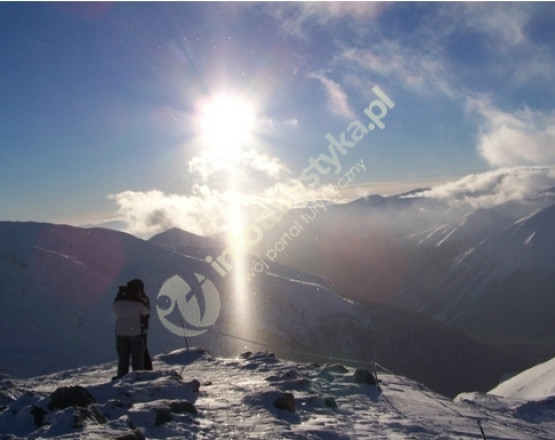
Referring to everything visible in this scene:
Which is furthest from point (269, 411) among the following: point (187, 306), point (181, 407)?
point (187, 306)

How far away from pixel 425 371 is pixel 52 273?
81.8 metres

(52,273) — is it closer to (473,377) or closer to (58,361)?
(58,361)

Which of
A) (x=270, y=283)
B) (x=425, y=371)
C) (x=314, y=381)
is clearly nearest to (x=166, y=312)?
(x=270, y=283)

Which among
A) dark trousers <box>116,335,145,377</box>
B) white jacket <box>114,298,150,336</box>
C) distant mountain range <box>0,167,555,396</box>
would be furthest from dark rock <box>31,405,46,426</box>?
distant mountain range <box>0,167,555,396</box>

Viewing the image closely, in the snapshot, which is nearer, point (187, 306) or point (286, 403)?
point (286, 403)

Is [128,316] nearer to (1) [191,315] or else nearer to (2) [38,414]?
(2) [38,414]

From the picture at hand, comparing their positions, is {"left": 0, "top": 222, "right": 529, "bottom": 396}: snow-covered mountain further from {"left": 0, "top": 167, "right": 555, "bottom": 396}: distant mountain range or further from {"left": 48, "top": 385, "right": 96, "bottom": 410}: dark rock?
{"left": 48, "top": 385, "right": 96, "bottom": 410}: dark rock

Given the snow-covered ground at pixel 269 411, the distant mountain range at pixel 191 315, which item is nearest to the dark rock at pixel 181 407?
the snow-covered ground at pixel 269 411

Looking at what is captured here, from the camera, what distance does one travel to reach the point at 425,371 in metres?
111

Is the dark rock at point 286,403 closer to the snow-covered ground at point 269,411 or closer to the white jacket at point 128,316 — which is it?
the snow-covered ground at point 269,411

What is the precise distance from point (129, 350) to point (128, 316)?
4.06 ft

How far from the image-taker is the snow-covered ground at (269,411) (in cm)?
927

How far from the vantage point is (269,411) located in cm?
1095

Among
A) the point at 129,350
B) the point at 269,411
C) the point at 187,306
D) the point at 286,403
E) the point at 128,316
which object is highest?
the point at 187,306
